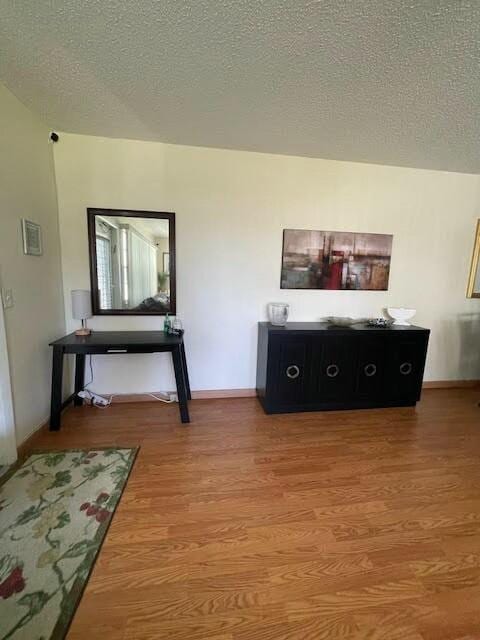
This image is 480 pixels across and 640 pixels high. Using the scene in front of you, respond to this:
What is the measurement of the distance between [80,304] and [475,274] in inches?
168

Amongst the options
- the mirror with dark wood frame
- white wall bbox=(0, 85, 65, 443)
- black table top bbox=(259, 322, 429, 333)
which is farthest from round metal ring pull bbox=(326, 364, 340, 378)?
white wall bbox=(0, 85, 65, 443)

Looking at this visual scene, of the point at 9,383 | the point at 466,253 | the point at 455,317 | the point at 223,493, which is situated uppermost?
the point at 466,253

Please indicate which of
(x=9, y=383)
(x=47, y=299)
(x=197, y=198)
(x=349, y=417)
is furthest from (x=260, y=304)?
(x=9, y=383)

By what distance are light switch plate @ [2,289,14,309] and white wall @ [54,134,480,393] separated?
2.36 feet

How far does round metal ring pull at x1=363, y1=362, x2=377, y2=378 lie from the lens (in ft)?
9.14

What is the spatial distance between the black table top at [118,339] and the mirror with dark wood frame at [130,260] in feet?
0.71

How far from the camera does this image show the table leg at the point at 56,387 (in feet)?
7.39

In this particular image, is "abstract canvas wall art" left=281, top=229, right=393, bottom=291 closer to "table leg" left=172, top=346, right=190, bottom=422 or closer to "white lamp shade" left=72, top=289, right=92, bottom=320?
"table leg" left=172, top=346, right=190, bottom=422

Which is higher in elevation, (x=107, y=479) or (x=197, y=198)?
(x=197, y=198)

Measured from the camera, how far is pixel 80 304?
2.47 metres

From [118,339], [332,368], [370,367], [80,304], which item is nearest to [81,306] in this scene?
[80,304]

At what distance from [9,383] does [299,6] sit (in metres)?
2.64

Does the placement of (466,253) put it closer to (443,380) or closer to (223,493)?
(443,380)

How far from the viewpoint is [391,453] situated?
85.0 inches
